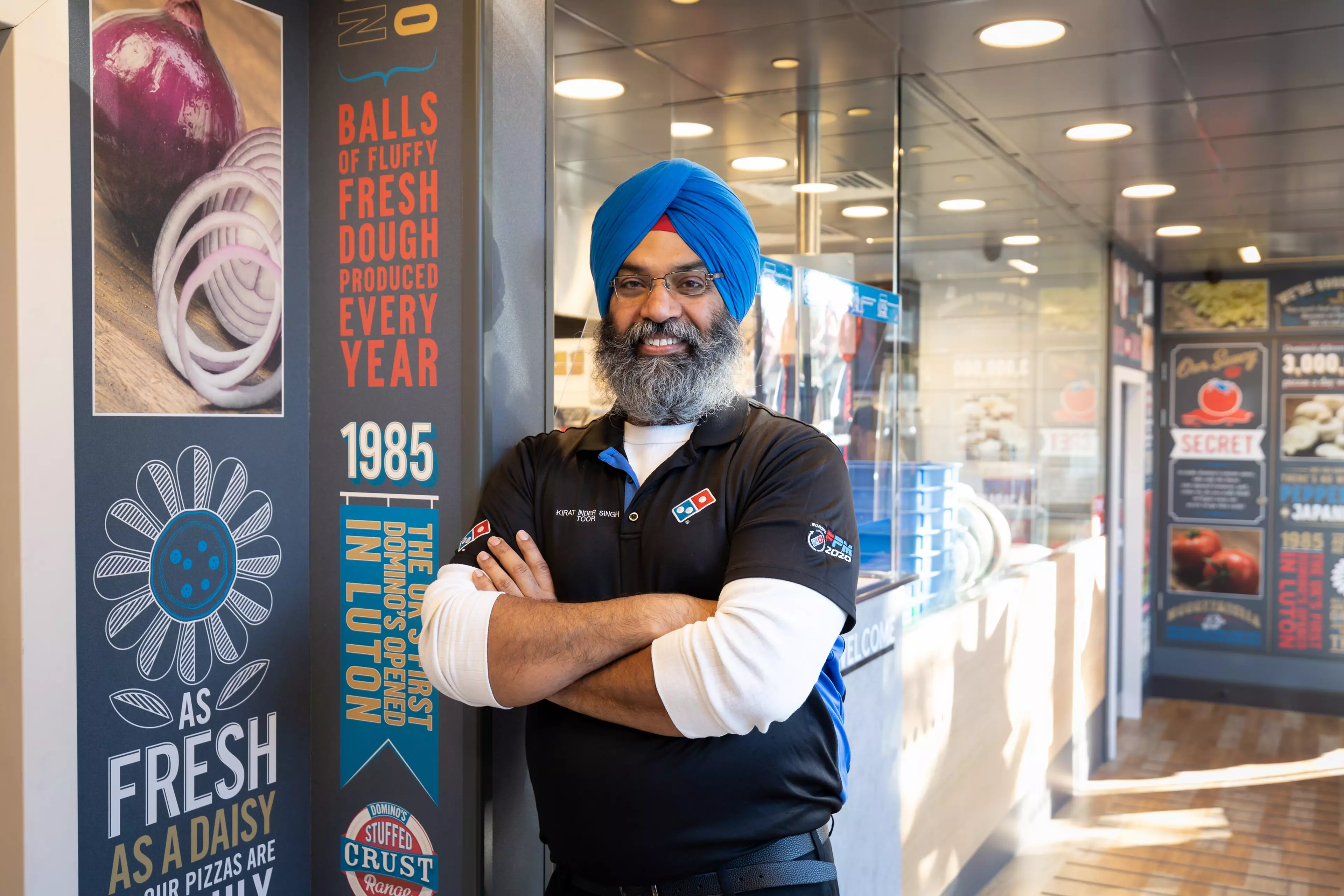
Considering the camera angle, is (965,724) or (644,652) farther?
(965,724)

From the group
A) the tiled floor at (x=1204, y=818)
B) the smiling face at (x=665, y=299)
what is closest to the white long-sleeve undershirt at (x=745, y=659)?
the smiling face at (x=665, y=299)

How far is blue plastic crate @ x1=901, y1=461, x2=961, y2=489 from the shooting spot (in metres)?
3.83

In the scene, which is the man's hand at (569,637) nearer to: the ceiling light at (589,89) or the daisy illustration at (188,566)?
the daisy illustration at (188,566)

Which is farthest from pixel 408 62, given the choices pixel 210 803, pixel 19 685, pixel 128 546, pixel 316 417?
pixel 210 803

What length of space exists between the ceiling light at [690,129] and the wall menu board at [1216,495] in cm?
574

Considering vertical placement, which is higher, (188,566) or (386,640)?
(188,566)

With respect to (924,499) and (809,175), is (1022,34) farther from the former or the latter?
(924,499)

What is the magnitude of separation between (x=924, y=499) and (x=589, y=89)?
1.76 meters

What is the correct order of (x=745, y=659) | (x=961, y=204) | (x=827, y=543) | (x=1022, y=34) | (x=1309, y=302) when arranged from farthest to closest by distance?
(x=1309, y=302), (x=961, y=204), (x=1022, y=34), (x=827, y=543), (x=745, y=659)

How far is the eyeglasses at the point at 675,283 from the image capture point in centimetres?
162

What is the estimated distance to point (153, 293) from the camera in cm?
163

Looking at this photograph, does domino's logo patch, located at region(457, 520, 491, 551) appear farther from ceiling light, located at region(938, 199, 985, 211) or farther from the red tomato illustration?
the red tomato illustration

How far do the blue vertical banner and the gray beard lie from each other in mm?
412

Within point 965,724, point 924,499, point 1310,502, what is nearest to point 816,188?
point 924,499
